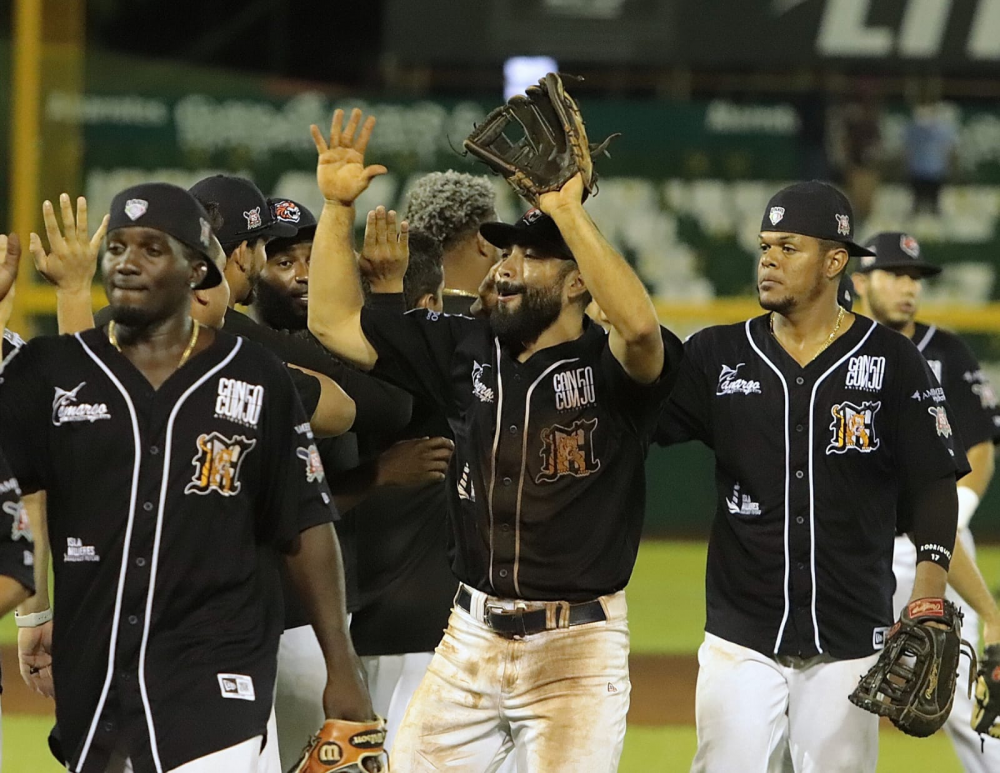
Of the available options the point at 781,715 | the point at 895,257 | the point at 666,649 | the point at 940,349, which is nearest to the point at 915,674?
the point at 781,715

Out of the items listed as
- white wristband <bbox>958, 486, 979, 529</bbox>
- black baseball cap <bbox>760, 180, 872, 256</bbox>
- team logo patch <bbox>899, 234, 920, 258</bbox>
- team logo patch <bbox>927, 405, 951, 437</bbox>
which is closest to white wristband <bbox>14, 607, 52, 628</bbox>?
black baseball cap <bbox>760, 180, 872, 256</bbox>

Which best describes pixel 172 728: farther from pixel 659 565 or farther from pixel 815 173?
pixel 815 173

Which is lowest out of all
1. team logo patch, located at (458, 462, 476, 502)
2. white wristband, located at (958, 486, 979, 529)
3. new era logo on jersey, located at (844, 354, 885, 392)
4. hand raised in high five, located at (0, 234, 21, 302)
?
white wristband, located at (958, 486, 979, 529)

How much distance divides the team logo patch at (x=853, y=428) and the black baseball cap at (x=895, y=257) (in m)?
2.32

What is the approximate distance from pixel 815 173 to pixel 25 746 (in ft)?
32.2

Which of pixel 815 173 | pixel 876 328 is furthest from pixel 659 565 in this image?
pixel 876 328

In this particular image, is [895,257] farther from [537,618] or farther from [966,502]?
[537,618]

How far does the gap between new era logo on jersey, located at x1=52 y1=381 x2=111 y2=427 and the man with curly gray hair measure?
7.69 feet

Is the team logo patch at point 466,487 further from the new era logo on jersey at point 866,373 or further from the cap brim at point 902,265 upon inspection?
the cap brim at point 902,265

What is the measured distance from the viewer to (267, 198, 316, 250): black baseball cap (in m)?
5.36

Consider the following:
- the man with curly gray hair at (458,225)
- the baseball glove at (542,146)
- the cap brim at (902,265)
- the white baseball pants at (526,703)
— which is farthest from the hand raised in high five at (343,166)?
the cap brim at (902,265)

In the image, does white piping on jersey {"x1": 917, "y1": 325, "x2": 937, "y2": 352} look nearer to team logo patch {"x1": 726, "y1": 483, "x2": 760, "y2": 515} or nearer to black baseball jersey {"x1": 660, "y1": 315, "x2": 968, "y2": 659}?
black baseball jersey {"x1": 660, "y1": 315, "x2": 968, "y2": 659}

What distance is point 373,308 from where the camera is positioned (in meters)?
4.82

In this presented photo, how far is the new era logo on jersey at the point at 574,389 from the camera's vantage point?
4637mm
